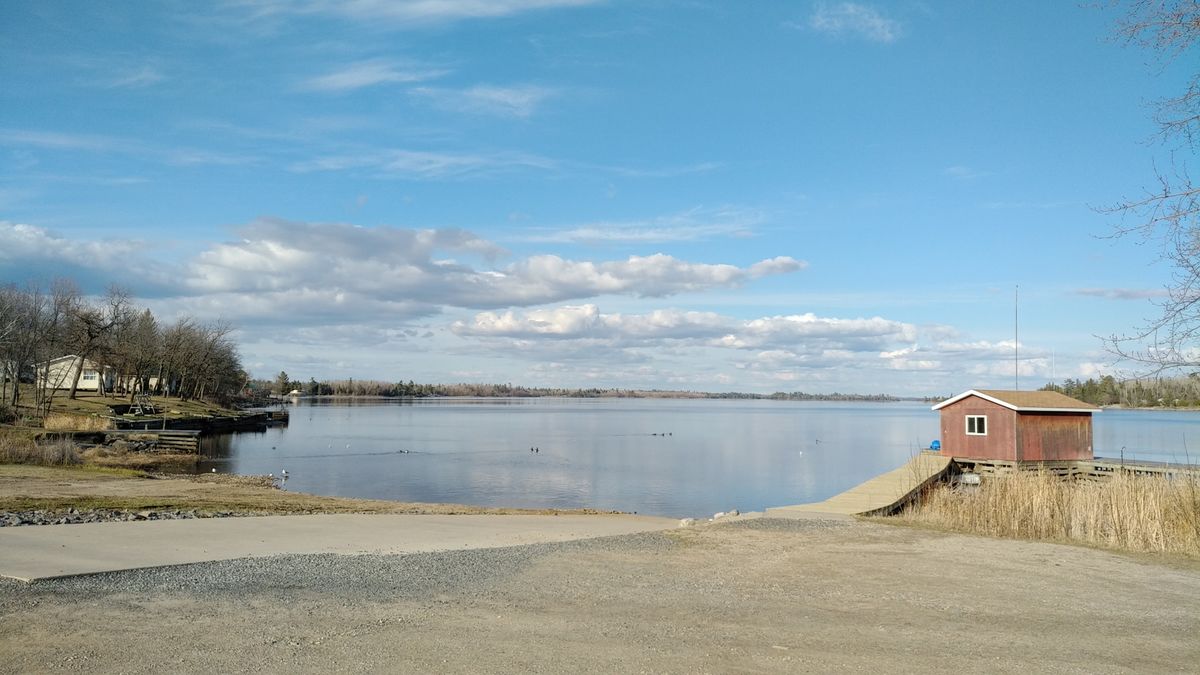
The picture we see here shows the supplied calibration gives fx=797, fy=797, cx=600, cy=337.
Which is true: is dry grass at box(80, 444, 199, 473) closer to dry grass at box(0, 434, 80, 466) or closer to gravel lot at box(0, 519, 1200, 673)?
dry grass at box(0, 434, 80, 466)

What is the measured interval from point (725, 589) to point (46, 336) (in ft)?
223

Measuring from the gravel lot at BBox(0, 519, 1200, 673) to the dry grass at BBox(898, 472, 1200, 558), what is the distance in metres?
1.57

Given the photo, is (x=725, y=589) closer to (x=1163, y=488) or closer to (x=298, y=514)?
(x=1163, y=488)

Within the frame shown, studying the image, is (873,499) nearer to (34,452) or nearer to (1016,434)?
(1016,434)

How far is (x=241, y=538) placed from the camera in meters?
13.4

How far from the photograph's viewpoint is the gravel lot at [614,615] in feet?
21.9

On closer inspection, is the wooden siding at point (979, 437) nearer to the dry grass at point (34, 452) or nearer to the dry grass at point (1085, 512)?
the dry grass at point (1085, 512)

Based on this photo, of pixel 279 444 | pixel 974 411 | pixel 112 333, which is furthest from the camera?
pixel 112 333

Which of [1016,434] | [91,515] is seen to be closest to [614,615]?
[91,515]

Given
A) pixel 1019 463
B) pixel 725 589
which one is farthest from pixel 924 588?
pixel 1019 463

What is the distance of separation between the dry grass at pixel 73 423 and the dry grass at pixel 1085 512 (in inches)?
1824

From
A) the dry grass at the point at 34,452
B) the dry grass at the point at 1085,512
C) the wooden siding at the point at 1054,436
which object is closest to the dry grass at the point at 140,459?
the dry grass at the point at 34,452

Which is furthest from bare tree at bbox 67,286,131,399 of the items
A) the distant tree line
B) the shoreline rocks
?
the shoreline rocks

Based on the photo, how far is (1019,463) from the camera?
35375 millimetres
